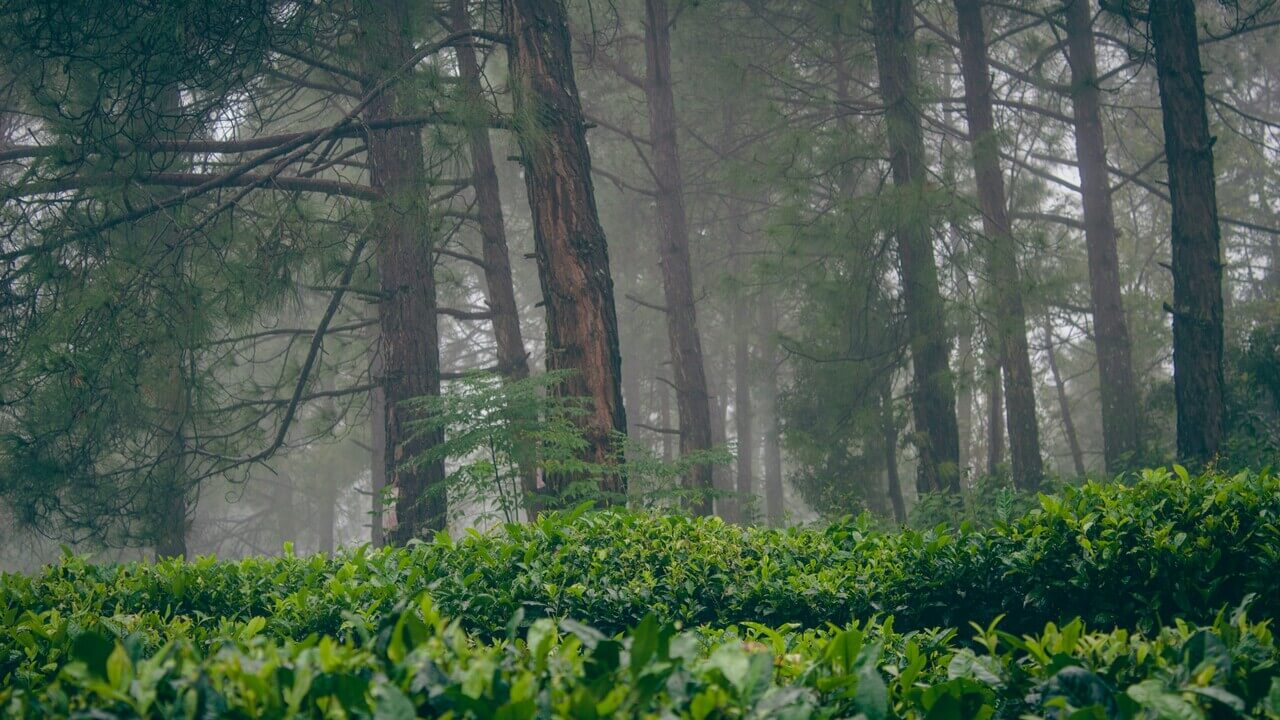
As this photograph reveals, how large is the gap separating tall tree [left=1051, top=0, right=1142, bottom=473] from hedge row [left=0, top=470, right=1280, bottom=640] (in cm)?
1034

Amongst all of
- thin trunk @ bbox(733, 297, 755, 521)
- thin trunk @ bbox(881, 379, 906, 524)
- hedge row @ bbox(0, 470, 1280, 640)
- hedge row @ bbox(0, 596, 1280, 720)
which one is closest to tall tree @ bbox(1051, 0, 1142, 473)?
thin trunk @ bbox(881, 379, 906, 524)

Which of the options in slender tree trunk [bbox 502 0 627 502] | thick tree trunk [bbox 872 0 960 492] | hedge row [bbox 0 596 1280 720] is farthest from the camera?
thick tree trunk [bbox 872 0 960 492]

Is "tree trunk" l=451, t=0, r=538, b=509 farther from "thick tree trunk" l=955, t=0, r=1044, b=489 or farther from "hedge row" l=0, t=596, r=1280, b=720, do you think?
"hedge row" l=0, t=596, r=1280, b=720

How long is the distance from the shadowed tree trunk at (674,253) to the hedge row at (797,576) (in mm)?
8823

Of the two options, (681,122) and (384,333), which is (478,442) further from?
(681,122)

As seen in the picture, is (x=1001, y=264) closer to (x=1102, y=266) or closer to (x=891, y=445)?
(x=1102, y=266)

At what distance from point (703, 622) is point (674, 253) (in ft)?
34.2

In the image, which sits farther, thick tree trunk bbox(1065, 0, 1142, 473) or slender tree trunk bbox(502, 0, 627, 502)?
thick tree trunk bbox(1065, 0, 1142, 473)

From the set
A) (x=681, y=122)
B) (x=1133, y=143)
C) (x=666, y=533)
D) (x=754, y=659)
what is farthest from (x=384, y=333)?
(x=1133, y=143)

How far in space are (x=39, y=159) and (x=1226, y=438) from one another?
36.7ft

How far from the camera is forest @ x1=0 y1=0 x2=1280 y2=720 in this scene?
2123 mm

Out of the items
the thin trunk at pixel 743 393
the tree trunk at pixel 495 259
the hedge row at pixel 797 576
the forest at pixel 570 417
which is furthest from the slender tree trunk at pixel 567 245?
the thin trunk at pixel 743 393

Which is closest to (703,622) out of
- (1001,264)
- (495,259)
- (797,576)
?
(797,576)

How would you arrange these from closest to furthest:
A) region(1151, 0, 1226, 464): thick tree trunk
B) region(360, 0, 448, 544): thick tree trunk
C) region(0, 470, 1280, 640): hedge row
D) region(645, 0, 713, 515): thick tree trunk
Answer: region(0, 470, 1280, 640): hedge row, region(1151, 0, 1226, 464): thick tree trunk, region(360, 0, 448, 544): thick tree trunk, region(645, 0, 713, 515): thick tree trunk
